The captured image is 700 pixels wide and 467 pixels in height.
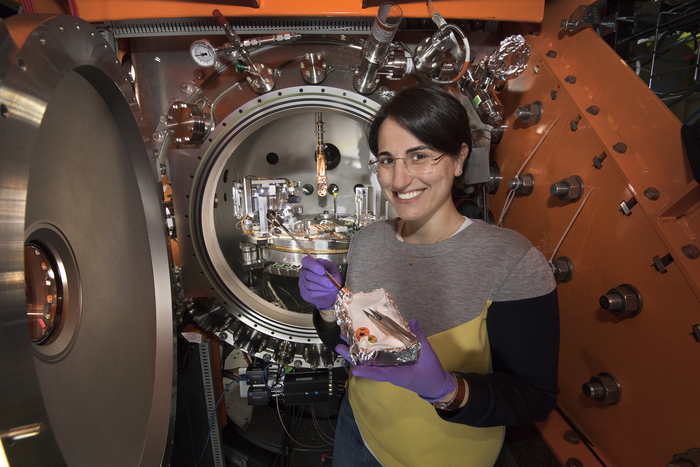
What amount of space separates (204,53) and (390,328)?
1230 millimetres

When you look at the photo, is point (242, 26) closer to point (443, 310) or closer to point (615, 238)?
point (443, 310)

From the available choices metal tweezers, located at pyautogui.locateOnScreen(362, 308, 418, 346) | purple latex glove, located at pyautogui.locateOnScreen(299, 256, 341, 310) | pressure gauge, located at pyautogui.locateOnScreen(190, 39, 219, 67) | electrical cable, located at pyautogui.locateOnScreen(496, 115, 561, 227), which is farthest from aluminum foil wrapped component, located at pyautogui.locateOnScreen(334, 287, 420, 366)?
pressure gauge, located at pyautogui.locateOnScreen(190, 39, 219, 67)

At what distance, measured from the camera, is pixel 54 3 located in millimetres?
1095

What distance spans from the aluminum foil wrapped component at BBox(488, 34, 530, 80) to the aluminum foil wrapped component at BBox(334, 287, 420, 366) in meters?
0.97

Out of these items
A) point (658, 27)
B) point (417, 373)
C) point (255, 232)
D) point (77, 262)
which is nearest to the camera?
point (417, 373)

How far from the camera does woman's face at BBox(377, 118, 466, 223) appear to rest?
81cm

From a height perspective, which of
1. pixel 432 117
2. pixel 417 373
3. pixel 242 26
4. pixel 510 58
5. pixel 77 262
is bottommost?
pixel 417 373

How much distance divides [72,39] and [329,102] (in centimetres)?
88

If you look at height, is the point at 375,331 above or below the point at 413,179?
below

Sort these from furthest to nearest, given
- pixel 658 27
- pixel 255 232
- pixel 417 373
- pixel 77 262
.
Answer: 1. pixel 255 232
2. pixel 658 27
3. pixel 77 262
4. pixel 417 373

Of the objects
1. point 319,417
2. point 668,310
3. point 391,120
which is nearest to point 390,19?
point 391,120

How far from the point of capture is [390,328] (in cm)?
61

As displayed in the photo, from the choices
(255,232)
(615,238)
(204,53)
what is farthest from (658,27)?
(255,232)

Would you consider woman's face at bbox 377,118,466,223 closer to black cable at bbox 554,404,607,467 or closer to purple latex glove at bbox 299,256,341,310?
purple latex glove at bbox 299,256,341,310
